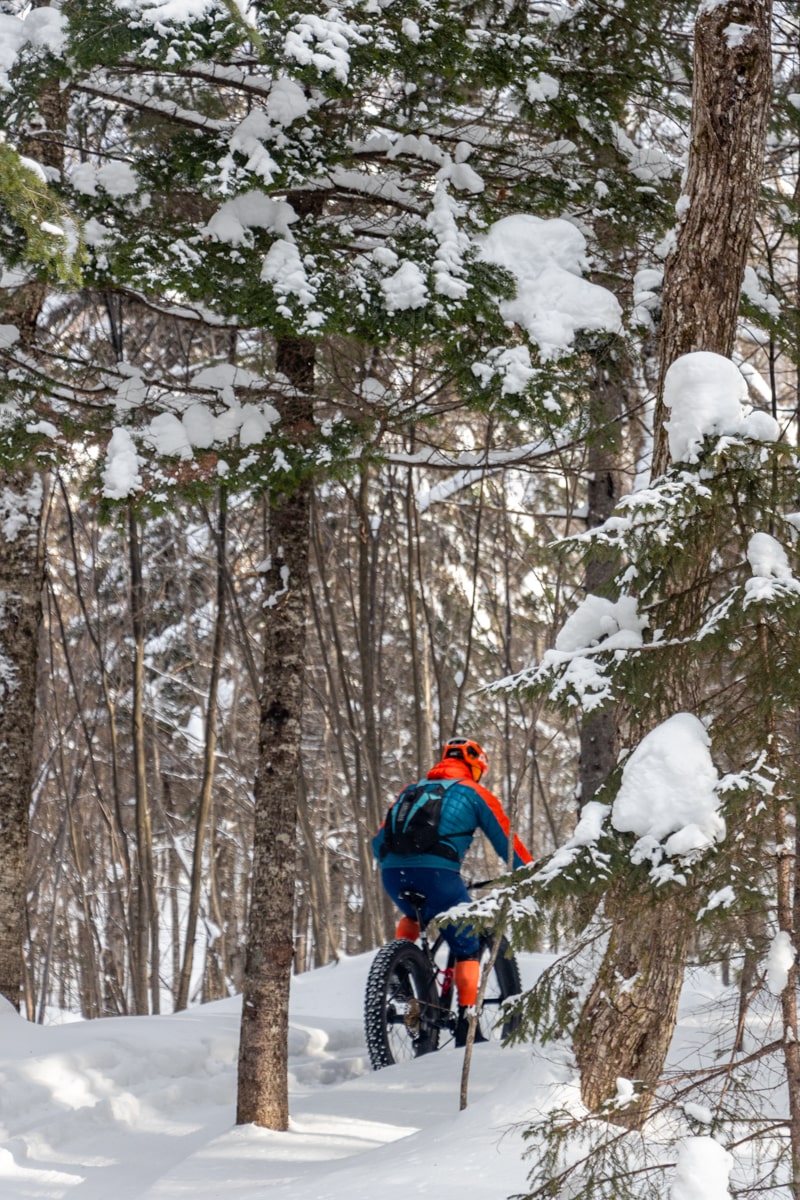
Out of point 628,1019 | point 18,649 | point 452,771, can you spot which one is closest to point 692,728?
point 628,1019

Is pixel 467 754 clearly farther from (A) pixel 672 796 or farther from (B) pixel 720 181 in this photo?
(A) pixel 672 796

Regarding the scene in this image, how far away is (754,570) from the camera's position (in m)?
2.78

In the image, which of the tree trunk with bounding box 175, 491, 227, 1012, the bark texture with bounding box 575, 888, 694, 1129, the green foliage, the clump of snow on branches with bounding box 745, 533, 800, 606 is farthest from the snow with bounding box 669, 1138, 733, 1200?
the tree trunk with bounding box 175, 491, 227, 1012

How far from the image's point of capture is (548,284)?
522 cm

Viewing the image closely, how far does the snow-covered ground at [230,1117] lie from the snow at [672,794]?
127 cm

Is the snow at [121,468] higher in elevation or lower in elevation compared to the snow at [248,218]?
lower

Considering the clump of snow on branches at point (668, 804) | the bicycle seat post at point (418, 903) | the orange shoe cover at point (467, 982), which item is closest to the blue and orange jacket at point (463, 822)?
the bicycle seat post at point (418, 903)

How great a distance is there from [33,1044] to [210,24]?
16.8ft

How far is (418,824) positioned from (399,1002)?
100 centimetres

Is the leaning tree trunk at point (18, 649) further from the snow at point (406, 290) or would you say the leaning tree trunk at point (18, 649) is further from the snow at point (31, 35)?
the snow at point (406, 290)

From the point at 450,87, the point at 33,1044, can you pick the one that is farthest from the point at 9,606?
the point at 450,87

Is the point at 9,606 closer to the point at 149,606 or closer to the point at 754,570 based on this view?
the point at 754,570

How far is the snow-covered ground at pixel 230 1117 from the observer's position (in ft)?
12.4

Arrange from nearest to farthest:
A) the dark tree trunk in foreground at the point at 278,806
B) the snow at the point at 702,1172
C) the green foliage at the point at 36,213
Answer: the snow at the point at 702,1172
the green foliage at the point at 36,213
the dark tree trunk in foreground at the point at 278,806
